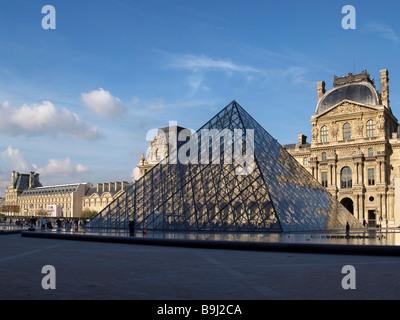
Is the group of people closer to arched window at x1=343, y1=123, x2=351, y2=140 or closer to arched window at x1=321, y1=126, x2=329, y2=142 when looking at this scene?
arched window at x1=321, y1=126, x2=329, y2=142

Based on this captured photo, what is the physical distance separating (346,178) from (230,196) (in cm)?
3756

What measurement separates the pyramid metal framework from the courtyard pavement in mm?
7525

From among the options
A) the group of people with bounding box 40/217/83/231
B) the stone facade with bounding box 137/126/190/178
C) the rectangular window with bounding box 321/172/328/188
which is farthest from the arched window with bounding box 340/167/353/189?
the group of people with bounding box 40/217/83/231

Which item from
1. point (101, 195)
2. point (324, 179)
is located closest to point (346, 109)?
→ point (324, 179)

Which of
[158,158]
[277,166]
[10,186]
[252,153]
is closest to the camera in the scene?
[252,153]

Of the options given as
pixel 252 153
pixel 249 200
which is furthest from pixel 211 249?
pixel 252 153

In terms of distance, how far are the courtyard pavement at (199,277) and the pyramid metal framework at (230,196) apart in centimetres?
752

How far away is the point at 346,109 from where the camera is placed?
179 feet

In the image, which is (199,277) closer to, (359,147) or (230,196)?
(230,196)

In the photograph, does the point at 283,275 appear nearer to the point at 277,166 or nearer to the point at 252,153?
the point at 252,153

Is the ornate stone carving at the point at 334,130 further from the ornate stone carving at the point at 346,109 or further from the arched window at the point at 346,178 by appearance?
the arched window at the point at 346,178

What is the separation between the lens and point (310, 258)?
11.9 m
